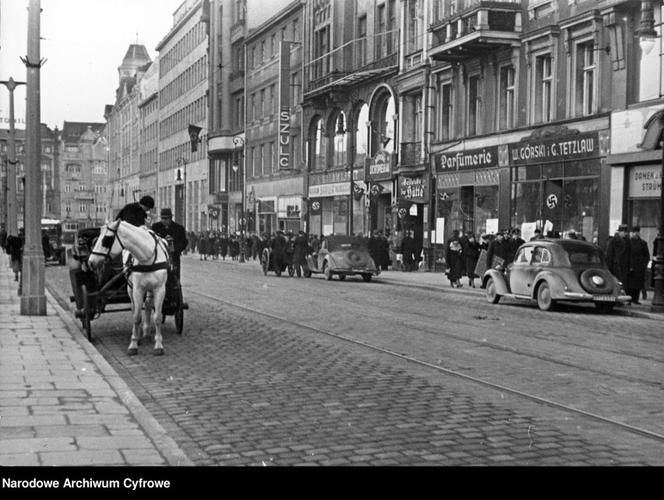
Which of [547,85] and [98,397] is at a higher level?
[547,85]

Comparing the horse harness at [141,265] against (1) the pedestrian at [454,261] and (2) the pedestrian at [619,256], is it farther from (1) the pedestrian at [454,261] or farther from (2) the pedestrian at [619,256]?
(1) the pedestrian at [454,261]

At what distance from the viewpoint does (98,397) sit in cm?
833

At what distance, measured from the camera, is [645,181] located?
1043 inches

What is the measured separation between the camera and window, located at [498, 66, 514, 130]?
33.8 m

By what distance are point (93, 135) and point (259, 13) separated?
337 ft

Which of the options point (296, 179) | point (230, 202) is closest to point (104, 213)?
point (230, 202)

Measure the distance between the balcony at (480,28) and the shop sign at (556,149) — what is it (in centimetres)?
385

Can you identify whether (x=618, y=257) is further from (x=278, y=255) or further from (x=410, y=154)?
(x=410, y=154)

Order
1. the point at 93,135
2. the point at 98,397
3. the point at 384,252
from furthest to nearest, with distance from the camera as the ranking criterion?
the point at 93,135 < the point at 384,252 < the point at 98,397

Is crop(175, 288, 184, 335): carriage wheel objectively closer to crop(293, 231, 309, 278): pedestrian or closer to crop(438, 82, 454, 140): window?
crop(293, 231, 309, 278): pedestrian

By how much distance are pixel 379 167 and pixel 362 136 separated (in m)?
3.61

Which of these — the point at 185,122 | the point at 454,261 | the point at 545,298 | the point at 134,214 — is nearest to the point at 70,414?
the point at 134,214

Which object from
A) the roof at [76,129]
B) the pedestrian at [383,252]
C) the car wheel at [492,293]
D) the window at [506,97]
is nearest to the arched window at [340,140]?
the pedestrian at [383,252]
